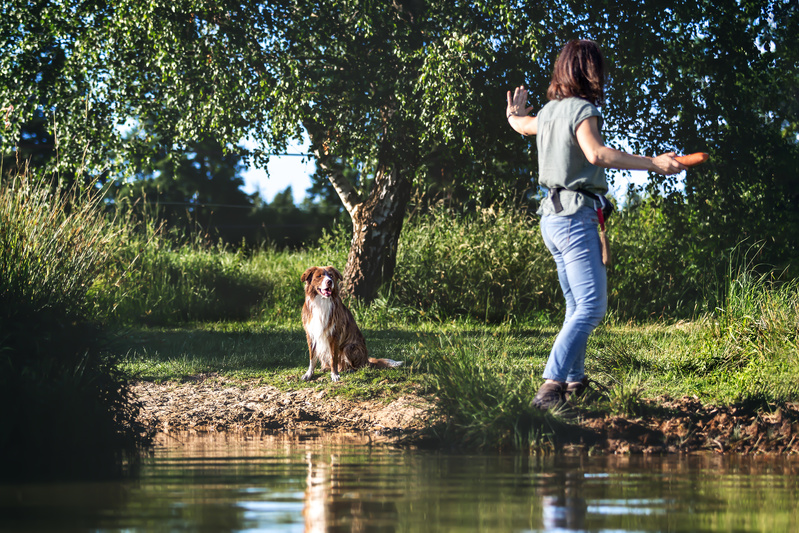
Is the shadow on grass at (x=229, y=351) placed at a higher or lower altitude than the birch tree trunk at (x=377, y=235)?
lower

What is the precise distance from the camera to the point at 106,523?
3.15 meters

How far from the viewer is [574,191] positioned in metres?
5.23

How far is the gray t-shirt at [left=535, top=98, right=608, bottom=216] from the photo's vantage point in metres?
5.19

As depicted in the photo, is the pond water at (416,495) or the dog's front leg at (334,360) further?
the dog's front leg at (334,360)

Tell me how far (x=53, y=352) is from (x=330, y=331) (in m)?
3.01

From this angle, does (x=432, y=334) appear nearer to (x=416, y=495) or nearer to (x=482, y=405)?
(x=482, y=405)

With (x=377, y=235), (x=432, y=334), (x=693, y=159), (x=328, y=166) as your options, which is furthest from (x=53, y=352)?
Answer: (x=377, y=235)

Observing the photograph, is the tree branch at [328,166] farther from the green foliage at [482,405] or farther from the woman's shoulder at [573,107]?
the woman's shoulder at [573,107]

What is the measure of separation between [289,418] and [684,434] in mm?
2922

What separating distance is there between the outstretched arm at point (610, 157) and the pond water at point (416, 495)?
1666 millimetres

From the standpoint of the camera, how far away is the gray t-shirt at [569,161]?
17.0 feet

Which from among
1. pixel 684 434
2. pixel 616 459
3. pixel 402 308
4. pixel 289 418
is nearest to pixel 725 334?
pixel 684 434

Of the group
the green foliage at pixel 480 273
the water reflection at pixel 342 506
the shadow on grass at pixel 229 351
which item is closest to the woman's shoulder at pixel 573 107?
the water reflection at pixel 342 506

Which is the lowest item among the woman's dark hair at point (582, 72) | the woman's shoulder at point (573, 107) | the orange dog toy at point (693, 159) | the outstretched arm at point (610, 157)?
the orange dog toy at point (693, 159)
